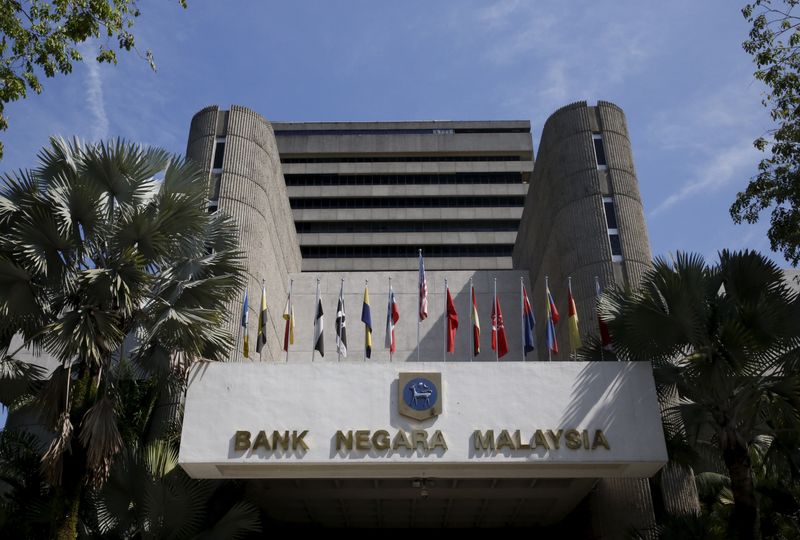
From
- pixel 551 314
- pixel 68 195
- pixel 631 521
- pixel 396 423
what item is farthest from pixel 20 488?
pixel 631 521

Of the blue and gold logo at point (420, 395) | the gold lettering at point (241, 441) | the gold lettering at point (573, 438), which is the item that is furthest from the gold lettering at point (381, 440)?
the gold lettering at point (573, 438)

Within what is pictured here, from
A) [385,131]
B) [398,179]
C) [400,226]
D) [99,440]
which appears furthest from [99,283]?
[385,131]

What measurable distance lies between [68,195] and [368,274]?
18.1 m

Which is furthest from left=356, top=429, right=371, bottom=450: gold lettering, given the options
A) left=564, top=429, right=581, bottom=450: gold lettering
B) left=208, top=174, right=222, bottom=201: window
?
left=208, top=174, right=222, bottom=201: window

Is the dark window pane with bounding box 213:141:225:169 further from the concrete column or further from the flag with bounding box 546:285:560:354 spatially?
the concrete column

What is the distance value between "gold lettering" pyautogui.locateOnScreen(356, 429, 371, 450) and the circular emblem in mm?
1005

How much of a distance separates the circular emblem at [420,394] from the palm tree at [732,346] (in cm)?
400

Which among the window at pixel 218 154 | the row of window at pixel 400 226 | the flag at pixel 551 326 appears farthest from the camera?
the row of window at pixel 400 226

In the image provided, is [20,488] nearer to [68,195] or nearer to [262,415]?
[262,415]

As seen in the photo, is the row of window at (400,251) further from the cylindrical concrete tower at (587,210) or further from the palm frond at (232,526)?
the palm frond at (232,526)

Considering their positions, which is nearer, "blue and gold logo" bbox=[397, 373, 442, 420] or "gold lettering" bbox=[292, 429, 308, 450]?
"gold lettering" bbox=[292, 429, 308, 450]

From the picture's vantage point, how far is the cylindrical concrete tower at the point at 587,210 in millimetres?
21625

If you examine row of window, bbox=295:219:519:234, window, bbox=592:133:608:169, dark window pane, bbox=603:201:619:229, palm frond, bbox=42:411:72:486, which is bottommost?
A: palm frond, bbox=42:411:72:486

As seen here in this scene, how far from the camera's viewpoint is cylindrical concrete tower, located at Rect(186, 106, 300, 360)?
913 inches
